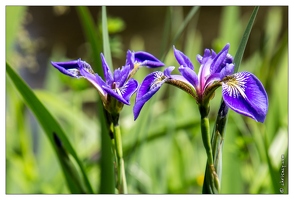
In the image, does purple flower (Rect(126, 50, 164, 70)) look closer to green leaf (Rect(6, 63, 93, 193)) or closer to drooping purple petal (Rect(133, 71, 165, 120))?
drooping purple petal (Rect(133, 71, 165, 120))

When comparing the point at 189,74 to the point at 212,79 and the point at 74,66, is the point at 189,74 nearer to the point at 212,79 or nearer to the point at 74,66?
the point at 212,79

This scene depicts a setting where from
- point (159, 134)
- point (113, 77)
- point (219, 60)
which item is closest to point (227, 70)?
point (219, 60)

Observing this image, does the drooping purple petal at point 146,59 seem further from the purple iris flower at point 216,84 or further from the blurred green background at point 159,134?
the blurred green background at point 159,134

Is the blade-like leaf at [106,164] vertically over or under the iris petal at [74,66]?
under

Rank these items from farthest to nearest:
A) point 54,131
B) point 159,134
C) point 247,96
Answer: point 159,134, point 54,131, point 247,96

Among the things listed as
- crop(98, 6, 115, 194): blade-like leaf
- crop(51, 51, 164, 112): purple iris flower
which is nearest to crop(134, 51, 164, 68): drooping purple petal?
crop(51, 51, 164, 112): purple iris flower

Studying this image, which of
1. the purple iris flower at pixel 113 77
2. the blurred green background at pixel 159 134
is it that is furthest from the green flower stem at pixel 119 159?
the blurred green background at pixel 159 134

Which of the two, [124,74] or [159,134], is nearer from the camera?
[124,74]
